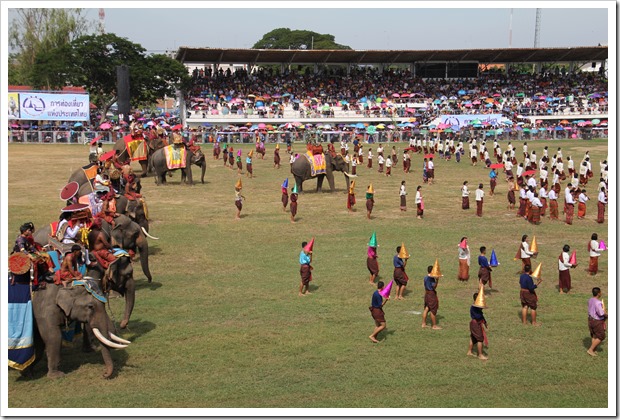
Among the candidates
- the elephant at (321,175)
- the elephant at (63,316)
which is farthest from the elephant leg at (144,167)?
the elephant at (63,316)

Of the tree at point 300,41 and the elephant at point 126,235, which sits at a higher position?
the tree at point 300,41

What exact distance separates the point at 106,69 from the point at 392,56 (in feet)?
73.2

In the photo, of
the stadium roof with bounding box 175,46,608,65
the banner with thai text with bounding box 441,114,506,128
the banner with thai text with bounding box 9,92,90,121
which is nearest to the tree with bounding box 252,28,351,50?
the stadium roof with bounding box 175,46,608,65

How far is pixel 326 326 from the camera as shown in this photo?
13031 mm

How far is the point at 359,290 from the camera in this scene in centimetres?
1523

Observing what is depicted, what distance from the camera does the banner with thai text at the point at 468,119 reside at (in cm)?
5059

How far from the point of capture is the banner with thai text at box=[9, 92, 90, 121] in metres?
47.6

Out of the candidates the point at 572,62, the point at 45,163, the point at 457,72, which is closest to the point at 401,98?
the point at 457,72

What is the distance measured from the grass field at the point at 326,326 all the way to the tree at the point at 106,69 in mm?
31424

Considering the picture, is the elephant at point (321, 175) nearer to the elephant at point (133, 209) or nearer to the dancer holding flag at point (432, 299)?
the elephant at point (133, 209)

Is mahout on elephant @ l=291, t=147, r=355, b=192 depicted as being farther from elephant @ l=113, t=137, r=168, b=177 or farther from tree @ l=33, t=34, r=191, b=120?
tree @ l=33, t=34, r=191, b=120

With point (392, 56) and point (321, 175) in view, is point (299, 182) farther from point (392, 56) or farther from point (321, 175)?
point (392, 56)

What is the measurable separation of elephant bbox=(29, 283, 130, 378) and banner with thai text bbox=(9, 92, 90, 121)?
39867mm

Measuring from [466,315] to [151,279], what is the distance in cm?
650
